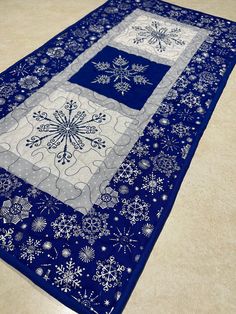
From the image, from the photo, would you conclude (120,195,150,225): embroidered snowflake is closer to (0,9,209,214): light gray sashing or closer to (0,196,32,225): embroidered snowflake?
(0,9,209,214): light gray sashing

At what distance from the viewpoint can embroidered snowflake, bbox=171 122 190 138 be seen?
5.43ft

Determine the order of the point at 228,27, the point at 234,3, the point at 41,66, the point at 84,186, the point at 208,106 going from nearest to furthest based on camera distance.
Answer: the point at 84,186 → the point at 208,106 → the point at 41,66 → the point at 228,27 → the point at 234,3

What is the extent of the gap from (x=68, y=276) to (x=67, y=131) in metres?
0.77

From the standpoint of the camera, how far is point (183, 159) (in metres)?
1.55

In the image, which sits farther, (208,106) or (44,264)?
(208,106)

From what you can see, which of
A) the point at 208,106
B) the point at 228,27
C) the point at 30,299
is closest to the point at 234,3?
the point at 228,27

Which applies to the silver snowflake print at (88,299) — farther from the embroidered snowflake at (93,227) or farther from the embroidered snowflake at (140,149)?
the embroidered snowflake at (140,149)

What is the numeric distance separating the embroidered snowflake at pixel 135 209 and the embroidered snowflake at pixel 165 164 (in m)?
0.21

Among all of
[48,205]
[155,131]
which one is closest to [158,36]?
[155,131]

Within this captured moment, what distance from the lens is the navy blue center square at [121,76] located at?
1.83 meters

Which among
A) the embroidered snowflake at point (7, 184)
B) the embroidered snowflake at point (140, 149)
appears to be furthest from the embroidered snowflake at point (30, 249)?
the embroidered snowflake at point (140, 149)

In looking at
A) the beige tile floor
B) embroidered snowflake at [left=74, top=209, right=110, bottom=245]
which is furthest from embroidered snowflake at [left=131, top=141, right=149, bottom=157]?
embroidered snowflake at [left=74, top=209, right=110, bottom=245]

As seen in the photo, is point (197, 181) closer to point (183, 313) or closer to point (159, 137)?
point (159, 137)

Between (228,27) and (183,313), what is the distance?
2.14 meters
